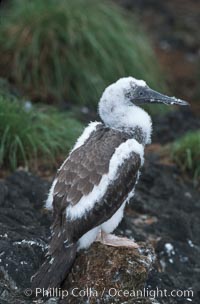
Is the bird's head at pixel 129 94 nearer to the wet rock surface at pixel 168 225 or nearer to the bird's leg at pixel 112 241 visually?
the bird's leg at pixel 112 241

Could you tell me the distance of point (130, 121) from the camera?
18.9ft

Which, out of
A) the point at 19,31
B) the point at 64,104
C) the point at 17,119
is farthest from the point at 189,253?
the point at 19,31

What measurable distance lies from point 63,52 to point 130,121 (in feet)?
14.4

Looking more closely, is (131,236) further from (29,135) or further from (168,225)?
(29,135)

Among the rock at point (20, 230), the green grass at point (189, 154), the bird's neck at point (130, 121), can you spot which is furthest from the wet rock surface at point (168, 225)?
the bird's neck at point (130, 121)

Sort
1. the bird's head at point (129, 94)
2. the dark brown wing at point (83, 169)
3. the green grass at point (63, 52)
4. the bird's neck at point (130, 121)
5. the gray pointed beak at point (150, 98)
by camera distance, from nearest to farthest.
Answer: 1. the dark brown wing at point (83, 169)
2. the bird's neck at point (130, 121)
3. the bird's head at point (129, 94)
4. the gray pointed beak at point (150, 98)
5. the green grass at point (63, 52)

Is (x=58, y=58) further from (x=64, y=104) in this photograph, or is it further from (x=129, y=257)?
(x=129, y=257)

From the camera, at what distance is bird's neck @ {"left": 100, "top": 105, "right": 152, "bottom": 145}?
5.75m

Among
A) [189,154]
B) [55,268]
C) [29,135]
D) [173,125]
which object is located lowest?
[55,268]

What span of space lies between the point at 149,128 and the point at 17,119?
226 cm

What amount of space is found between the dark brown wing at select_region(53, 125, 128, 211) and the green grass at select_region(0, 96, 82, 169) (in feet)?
6.90

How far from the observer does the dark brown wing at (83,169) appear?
5324 mm

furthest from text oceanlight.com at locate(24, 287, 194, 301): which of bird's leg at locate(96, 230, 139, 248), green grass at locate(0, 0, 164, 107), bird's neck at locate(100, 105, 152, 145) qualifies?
green grass at locate(0, 0, 164, 107)

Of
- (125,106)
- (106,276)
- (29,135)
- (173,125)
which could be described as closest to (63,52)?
(173,125)
